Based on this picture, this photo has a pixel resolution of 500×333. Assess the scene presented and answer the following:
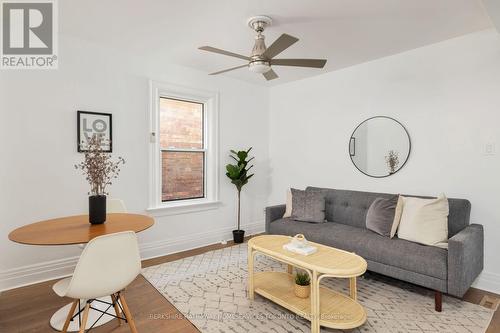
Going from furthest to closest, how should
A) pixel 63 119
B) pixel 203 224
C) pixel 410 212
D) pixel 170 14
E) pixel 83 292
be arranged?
pixel 203 224 < pixel 63 119 < pixel 410 212 < pixel 170 14 < pixel 83 292

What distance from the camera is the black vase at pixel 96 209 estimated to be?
A: 2.20 metres

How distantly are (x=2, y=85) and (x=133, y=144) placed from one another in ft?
4.37

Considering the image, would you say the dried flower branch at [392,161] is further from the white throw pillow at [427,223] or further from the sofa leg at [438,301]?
the sofa leg at [438,301]

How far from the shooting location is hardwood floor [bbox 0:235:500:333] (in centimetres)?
214

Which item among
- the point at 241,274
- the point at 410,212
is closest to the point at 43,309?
the point at 241,274

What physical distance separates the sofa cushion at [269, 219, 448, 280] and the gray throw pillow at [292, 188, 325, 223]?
0.10 metres

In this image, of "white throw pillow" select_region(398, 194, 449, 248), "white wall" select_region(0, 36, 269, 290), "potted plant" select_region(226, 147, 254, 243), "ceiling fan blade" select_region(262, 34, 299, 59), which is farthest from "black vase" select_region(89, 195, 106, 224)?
"white throw pillow" select_region(398, 194, 449, 248)

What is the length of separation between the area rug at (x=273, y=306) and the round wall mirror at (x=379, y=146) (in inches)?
53.1

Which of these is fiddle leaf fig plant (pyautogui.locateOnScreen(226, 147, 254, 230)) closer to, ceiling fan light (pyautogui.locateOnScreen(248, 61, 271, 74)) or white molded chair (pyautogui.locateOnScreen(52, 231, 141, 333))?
ceiling fan light (pyautogui.locateOnScreen(248, 61, 271, 74))

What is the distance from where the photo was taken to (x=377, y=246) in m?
2.73

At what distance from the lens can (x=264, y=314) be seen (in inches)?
91.6

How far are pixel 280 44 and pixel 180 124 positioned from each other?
234 cm

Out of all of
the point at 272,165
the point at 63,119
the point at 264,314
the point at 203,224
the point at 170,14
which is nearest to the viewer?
the point at 264,314

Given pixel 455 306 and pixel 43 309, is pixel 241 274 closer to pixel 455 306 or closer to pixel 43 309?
pixel 43 309
